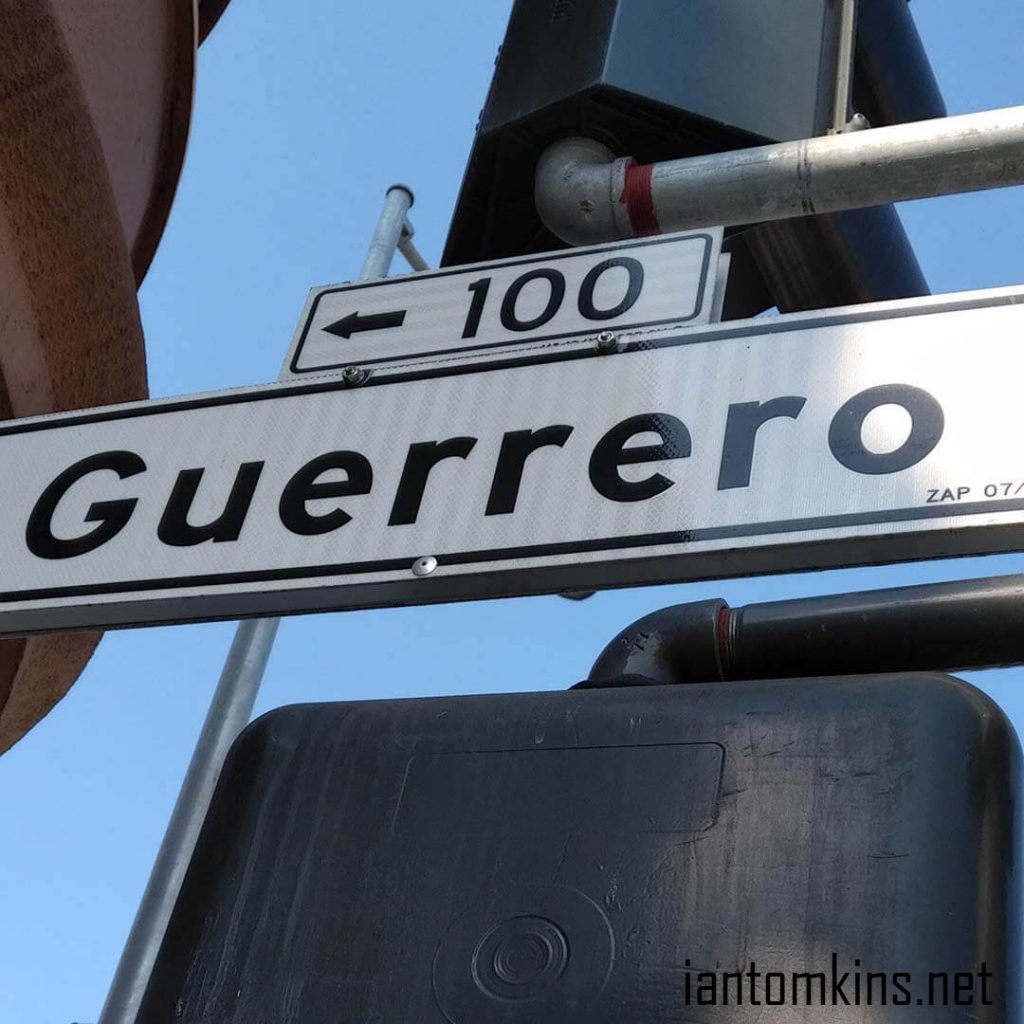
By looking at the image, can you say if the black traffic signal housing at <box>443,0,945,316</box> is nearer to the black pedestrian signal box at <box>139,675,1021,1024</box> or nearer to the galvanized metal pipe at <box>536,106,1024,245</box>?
the galvanized metal pipe at <box>536,106,1024,245</box>

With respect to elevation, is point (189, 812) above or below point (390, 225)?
below

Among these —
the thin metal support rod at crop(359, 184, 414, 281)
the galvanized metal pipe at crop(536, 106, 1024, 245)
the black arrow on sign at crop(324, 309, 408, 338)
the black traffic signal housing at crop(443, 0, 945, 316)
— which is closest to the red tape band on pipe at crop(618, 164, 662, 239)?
the galvanized metal pipe at crop(536, 106, 1024, 245)

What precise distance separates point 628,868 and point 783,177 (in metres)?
1.25

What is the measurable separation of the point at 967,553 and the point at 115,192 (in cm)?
207

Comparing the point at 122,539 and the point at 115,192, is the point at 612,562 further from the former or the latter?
the point at 115,192

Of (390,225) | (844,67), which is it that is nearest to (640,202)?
(844,67)

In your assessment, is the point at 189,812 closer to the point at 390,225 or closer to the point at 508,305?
the point at 508,305

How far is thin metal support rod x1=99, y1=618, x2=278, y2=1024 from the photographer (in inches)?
123

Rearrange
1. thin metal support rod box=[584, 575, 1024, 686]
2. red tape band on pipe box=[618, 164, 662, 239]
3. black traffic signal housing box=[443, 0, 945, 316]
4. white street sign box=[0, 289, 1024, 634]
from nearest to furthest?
white street sign box=[0, 289, 1024, 634] → red tape band on pipe box=[618, 164, 662, 239] → black traffic signal housing box=[443, 0, 945, 316] → thin metal support rod box=[584, 575, 1024, 686]

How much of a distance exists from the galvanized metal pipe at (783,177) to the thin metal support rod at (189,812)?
104cm

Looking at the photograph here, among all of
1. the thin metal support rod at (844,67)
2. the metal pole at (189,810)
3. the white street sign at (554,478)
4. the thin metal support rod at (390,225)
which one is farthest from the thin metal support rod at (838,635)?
the thin metal support rod at (390,225)

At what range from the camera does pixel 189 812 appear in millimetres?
3580

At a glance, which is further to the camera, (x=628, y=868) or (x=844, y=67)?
(x=844, y=67)

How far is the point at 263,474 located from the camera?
4.80ft
